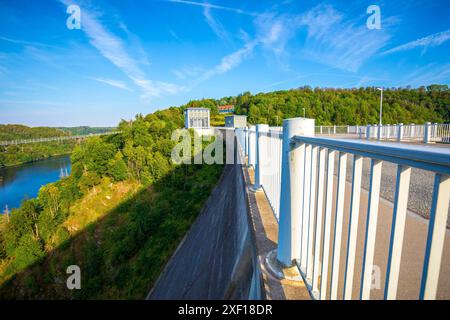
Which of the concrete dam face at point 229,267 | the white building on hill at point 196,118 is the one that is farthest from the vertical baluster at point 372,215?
the white building on hill at point 196,118

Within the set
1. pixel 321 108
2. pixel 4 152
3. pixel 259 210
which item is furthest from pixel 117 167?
pixel 4 152

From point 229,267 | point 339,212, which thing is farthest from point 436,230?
point 229,267

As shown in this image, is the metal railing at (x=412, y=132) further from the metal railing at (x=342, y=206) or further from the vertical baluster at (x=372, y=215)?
the vertical baluster at (x=372, y=215)

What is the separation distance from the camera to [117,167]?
3872cm

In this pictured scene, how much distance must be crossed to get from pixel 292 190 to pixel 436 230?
3.74ft

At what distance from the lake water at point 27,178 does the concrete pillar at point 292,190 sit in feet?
224

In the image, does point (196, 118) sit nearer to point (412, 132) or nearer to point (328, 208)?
point (412, 132)

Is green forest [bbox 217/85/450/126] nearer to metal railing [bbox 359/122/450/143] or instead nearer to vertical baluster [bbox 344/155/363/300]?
metal railing [bbox 359/122/450/143]

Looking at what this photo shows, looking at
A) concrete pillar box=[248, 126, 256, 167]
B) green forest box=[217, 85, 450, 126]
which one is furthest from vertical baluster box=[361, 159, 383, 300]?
green forest box=[217, 85, 450, 126]

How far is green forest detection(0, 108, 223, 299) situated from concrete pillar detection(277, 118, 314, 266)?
15.7 m

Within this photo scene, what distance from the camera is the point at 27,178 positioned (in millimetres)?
77750

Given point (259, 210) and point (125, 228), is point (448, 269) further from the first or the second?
point (125, 228)

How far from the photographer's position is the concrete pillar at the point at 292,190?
178 centimetres
